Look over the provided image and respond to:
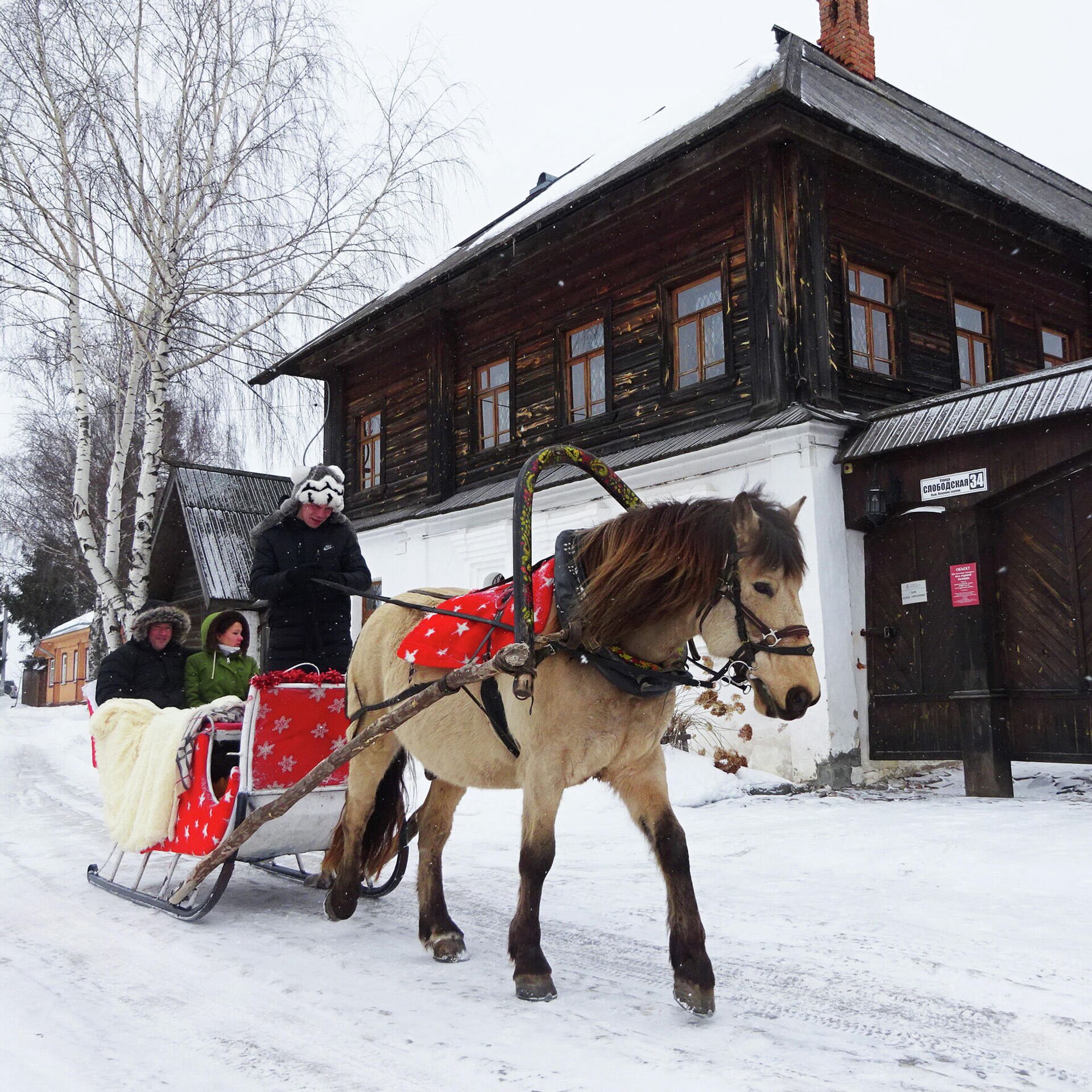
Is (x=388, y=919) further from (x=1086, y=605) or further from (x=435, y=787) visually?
(x=1086, y=605)

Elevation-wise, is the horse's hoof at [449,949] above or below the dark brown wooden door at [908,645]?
below

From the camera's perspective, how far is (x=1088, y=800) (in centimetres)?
725

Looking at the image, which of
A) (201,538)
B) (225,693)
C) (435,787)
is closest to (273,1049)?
(435,787)

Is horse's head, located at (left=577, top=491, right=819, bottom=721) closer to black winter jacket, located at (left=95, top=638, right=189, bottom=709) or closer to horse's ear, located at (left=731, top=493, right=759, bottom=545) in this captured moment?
horse's ear, located at (left=731, top=493, right=759, bottom=545)

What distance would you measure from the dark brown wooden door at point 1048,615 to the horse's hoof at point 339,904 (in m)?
5.94

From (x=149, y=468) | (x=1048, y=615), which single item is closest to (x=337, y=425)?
(x=149, y=468)

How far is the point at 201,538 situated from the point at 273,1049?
15859 mm

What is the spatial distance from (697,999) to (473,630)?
1484mm

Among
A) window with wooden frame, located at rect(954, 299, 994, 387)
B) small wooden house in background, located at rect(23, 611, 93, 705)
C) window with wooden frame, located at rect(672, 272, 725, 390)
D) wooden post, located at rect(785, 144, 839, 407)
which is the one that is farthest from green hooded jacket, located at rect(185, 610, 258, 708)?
small wooden house in background, located at rect(23, 611, 93, 705)

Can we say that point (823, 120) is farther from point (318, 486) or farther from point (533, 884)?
point (533, 884)

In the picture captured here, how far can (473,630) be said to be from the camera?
144 inches

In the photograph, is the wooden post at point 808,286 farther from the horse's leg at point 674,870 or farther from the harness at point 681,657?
the horse's leg at point 674,870

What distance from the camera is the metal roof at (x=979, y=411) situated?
7.30 metres

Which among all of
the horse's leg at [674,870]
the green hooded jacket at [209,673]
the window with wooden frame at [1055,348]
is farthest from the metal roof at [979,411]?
the green hooded jacket at [209,673]
